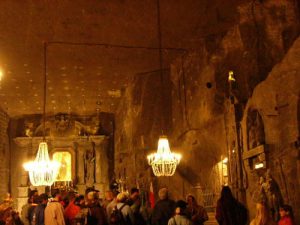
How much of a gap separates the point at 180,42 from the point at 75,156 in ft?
28.3

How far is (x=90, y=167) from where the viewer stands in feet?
55.5

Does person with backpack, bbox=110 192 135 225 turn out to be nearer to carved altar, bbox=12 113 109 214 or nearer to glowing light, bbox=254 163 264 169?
glowing light, bbox=254 163 264 169

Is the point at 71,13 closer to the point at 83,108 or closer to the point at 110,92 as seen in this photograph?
the point at 110,92

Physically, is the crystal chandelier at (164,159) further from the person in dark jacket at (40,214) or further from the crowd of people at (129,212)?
the person in dark jacket at (40,214)

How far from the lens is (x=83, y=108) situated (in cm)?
1655

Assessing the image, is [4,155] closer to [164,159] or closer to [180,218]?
[164,159]

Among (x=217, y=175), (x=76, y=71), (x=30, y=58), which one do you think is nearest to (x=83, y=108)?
(x=76, y=71)

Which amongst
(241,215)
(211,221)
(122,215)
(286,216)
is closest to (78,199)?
(122,215)

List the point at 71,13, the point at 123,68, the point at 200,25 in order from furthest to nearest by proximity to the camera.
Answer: the point at 123,68 → the point at 200,25 → the point at 71,13

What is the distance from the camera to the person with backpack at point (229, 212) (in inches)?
221

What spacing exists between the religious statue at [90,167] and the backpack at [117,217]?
1108 cm

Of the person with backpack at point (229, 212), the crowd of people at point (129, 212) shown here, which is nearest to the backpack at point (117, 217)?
the crowd of people at point (129, 212)

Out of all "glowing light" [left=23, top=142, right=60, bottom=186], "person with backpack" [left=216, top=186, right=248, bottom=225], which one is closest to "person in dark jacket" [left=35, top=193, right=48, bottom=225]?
"glowing light" [left=23, top=142, right=60, bottom=186]

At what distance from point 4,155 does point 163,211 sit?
11.9m
